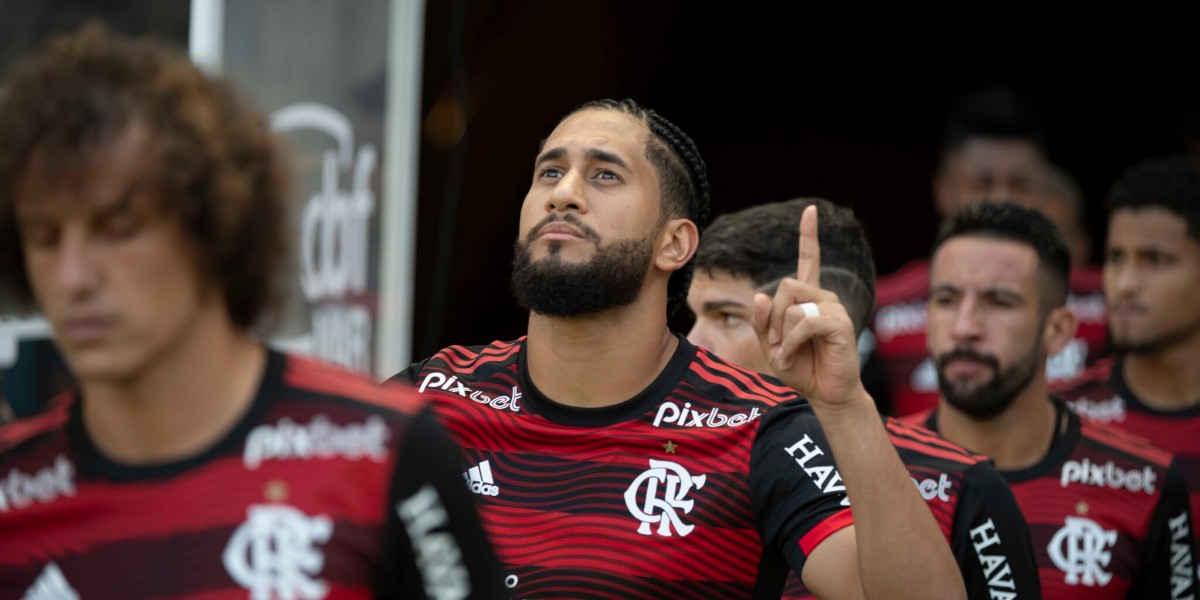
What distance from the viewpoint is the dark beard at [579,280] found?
368 centimetres

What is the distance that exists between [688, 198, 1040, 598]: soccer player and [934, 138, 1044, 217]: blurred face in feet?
10.9

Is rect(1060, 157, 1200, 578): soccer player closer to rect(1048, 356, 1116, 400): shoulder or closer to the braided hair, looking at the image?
rect(1048, 356, 1116, 400): shoulder

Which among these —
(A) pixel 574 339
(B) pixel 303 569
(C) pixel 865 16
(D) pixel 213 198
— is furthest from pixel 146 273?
(C) pixel 865 16

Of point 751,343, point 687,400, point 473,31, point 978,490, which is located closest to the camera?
point 687,400

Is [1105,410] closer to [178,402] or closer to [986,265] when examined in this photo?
[986,265]

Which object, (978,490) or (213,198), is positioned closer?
(213,198)

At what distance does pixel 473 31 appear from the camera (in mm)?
6934

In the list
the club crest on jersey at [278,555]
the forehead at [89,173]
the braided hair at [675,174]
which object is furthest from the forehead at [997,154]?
the forehead at [89,173]

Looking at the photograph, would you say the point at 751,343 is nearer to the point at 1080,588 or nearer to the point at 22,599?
the point at 1080,588

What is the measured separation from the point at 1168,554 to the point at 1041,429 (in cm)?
52

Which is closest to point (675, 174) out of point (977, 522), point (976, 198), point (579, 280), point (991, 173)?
point (579, 280)

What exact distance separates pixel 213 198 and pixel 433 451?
0.52 metres

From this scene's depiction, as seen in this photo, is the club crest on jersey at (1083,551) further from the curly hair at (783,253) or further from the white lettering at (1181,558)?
the curly hair at (783,253)

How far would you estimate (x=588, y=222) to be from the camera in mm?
3750
